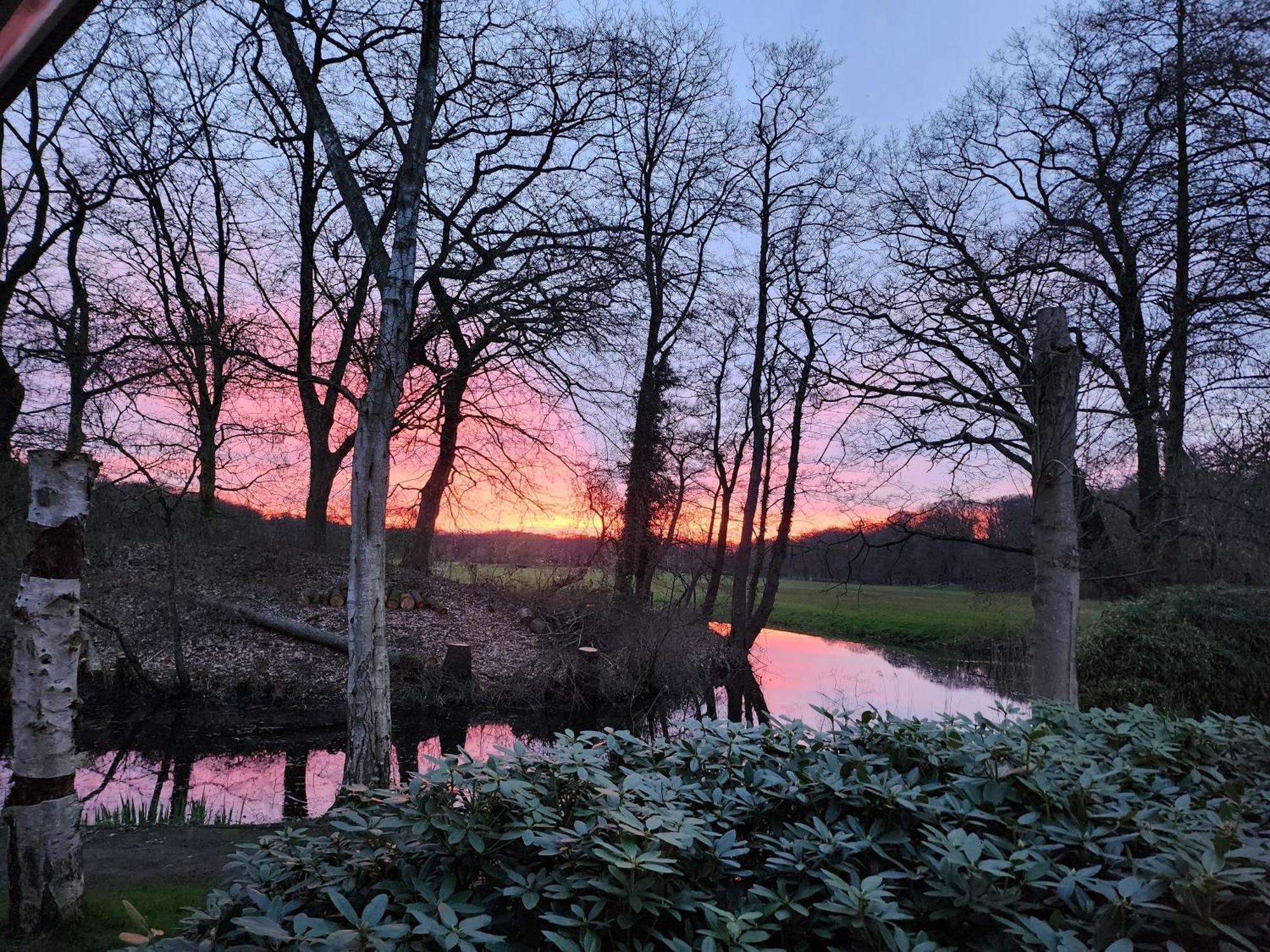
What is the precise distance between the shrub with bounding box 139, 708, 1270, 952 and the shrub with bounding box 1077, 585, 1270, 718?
8.28m

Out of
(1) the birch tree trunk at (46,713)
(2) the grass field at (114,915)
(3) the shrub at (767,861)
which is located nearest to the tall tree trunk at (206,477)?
(1) the birch tree trunk at (46,713)

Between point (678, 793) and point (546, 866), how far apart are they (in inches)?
17.6

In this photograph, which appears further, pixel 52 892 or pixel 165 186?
pixel 165 186

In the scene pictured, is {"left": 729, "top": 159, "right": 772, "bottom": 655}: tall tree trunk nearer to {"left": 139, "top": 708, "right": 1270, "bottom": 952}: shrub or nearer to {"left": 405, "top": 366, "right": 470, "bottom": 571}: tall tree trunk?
{"left": 405, "top": 366, "right": 470, "bottom": 571}: tall tree trunk

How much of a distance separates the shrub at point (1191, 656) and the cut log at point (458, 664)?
8.94m

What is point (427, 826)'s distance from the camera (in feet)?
5.74

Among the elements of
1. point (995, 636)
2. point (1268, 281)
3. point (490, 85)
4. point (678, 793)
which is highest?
point (490, 85)

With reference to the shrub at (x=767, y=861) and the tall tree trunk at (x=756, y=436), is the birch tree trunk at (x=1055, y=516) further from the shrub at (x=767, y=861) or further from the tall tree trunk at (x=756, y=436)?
the tall tree trunk at (x=756, y=436)

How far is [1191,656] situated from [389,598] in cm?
1306

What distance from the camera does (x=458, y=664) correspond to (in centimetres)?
1248

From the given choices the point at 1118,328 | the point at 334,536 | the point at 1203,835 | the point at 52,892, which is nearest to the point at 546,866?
the point at 1203,835

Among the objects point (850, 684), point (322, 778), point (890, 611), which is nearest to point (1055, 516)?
point (322, 778)

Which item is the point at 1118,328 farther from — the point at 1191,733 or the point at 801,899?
the point at 801,899

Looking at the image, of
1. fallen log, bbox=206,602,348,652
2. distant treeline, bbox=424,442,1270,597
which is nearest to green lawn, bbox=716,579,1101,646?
distant treeline, bbox=424,442,1270,597
